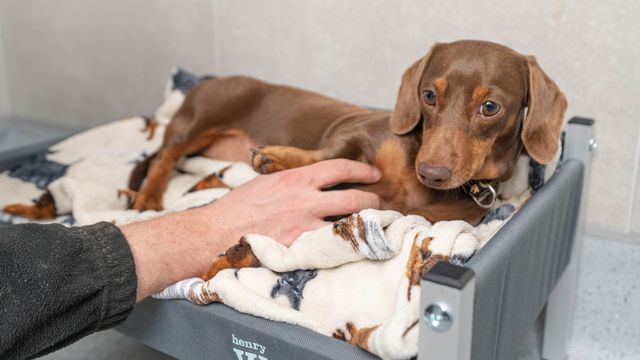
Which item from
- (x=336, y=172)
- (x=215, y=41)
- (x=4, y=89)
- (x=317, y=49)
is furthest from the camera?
(x=4, y=89)

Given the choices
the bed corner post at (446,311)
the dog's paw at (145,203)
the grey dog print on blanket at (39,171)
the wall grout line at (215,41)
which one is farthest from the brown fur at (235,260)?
the wall grout line at (215,41)

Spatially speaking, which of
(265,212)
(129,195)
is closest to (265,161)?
(265,212)

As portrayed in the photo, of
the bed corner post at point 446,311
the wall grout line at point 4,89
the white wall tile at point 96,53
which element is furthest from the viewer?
the wall grout line at point 4,89

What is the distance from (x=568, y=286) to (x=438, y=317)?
1002 millimetres

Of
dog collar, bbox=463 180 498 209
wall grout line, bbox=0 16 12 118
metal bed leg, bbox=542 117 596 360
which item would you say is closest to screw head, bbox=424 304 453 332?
dog collar, bbox=463 180 498 209

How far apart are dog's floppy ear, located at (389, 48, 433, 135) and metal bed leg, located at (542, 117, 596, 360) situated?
441mm

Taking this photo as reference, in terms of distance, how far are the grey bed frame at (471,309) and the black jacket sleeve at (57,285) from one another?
0.18 m

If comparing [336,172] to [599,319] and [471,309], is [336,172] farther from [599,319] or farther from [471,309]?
[599,319]

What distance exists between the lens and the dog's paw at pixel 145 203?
1847 millimetres

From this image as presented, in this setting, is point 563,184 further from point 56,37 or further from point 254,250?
point 56,37

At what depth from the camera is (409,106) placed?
1.46m

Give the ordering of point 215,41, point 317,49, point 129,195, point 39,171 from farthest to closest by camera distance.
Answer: point 215,41, point 317,49, point 39,171, point 129,195

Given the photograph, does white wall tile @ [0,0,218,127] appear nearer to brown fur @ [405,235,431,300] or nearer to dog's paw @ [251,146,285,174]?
dog's paw @ [251,146,285,174]

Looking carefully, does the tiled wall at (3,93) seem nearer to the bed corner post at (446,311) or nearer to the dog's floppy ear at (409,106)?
the dog's floppy ear at (409,106)
